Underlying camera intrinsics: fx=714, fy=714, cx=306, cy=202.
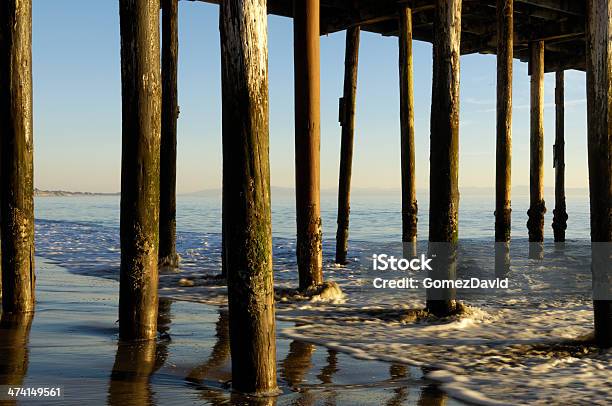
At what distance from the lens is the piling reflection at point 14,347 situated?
15.4 feet

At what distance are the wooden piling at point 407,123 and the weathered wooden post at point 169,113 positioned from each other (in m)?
3.39

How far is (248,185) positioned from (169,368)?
1642 millimetres

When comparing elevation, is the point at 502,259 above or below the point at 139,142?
below

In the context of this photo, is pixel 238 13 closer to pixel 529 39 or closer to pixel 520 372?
pixel 520 372

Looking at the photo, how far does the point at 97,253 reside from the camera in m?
16.5

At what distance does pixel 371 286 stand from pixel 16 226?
17.6 feet

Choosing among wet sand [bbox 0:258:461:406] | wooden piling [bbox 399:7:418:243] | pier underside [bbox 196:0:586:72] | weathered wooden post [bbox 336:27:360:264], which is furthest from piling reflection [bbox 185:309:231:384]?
pier underside [bbox 196:0:586:72]

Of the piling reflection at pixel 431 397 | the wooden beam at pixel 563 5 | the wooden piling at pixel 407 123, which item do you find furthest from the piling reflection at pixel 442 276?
the wooden beam at pixel 563 5

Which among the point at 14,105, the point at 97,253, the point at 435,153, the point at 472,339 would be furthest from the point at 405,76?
the point at 97,253

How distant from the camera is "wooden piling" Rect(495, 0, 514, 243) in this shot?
10.4 meters

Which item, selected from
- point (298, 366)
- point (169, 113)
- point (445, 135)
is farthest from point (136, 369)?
point (169, 113)

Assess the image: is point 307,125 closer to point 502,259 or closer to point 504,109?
point 504,109

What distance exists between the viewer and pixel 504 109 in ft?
34.7

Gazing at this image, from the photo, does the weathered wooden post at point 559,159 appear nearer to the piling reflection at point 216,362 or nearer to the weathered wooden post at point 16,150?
the piling reflection at point 216,362
